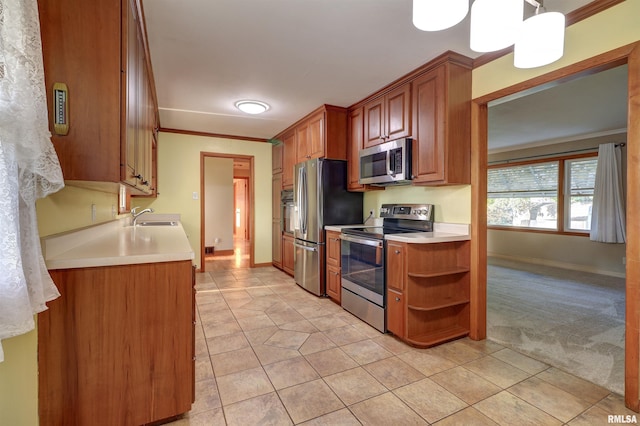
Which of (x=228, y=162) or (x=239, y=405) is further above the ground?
(x=228, y=162)

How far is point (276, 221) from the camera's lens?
525 centimetres

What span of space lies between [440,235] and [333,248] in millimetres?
1264

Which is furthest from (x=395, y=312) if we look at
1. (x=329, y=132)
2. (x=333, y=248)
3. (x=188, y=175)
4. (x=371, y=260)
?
(x=188, y=175)

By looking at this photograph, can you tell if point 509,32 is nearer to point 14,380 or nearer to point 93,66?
point 93,66

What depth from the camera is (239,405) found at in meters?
1.67

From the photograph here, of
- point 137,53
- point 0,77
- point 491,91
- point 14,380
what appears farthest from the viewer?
point 491,91

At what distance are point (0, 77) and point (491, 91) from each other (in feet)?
9.20

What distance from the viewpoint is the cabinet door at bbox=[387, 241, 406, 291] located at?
7.91ft

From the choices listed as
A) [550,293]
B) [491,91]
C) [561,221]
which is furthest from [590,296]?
[491,91]

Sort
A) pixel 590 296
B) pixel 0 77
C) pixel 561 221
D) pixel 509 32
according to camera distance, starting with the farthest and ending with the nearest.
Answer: pixel 561 221 < pixel 590 296 < pixel 509 32 < pixel 0 77

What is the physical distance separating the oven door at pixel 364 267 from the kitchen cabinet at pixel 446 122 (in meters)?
0.79

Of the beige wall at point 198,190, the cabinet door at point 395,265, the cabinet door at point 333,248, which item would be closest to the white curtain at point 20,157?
the beige wall at point 198,190

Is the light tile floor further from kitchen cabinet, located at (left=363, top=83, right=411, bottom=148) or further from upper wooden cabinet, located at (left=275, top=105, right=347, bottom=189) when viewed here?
upper wooden cabinet, located at (left=275, top=105, right=347, bottom=189)

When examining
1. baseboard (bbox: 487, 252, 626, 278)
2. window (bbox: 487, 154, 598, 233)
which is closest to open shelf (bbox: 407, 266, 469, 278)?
baseboard (bbox: 487, 252, 626, 278)
